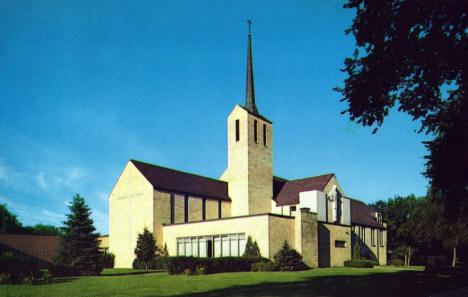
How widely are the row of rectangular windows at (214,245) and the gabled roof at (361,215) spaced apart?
19.9 m

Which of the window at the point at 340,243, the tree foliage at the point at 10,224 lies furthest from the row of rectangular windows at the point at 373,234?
the tree foliage at the point at 10,224

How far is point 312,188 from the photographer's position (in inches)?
1800

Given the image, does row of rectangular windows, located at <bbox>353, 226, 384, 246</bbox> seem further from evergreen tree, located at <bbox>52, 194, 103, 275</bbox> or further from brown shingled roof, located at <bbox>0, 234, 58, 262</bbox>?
brown shingled roof, located at <bbox>0, 234, 58, 262</bbox>

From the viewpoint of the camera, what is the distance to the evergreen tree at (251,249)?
1299 inches

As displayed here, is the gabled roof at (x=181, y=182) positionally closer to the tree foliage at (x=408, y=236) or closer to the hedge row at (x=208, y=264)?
the hedge row at (x=208, y=264)

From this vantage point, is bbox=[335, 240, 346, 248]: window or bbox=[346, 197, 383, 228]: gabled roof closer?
bbox=[335, 240, 346, 248]: window

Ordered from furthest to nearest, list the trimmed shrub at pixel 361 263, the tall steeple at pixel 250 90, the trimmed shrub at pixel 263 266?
the tall steeple at pixel 250 90 → the trimmed shrub at pixel 361 263 → the trimmed shrub at pixel 263 266

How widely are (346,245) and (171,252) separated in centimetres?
1785

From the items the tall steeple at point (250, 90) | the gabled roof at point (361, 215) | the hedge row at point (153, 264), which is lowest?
the hedge row at point (153, 264)

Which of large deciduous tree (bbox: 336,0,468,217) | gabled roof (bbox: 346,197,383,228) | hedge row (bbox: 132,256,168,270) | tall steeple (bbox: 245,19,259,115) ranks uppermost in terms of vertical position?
tall steeple (bbox: 245,19,259,115)

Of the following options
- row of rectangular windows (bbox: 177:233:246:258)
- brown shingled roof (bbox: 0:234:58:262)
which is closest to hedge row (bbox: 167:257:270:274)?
row of rectangular windows (bbox: 177:233:246:258)

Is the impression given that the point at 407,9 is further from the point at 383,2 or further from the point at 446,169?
the point at 446,169

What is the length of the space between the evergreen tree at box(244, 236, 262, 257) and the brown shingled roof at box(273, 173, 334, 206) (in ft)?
42.1

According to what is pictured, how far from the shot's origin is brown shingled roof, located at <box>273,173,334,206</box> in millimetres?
45312
